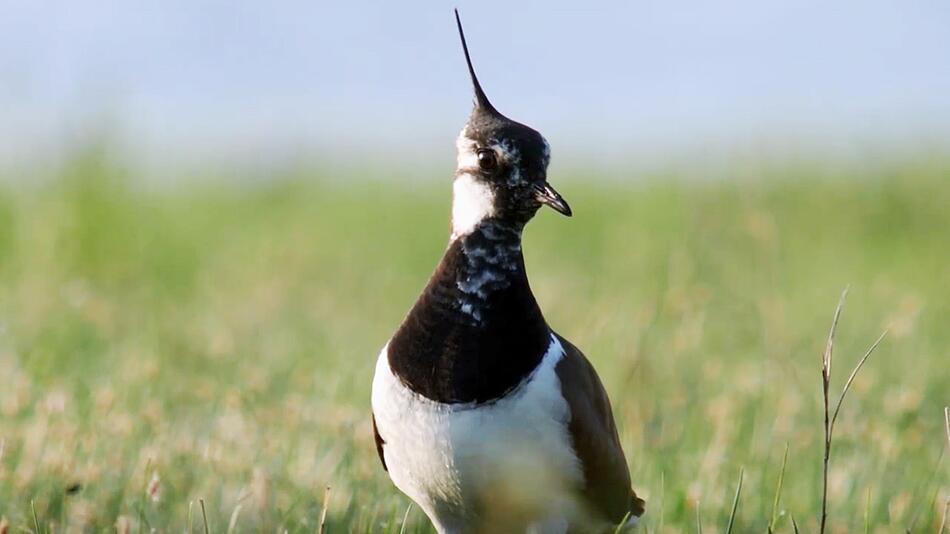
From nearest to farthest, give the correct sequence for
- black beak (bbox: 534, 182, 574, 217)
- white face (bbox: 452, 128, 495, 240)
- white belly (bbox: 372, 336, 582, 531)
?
white belly (bbox: 372, 336, 582, 531)
black beak (bbox: 534, 182, 574, 217)
white face (bbox: 452, 128, 495, 240)

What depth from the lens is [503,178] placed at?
364 cm

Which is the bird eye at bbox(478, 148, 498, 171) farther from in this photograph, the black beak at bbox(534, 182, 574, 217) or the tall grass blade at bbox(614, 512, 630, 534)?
the tall grass blade at bbox(614, 512, 630, 534)

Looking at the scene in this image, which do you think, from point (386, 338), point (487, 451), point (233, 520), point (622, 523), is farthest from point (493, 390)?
point (386, 338)

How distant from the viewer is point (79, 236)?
27.1 ft

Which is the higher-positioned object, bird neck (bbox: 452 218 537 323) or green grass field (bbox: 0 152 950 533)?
bird neck (bbox: 452 218 537 323)

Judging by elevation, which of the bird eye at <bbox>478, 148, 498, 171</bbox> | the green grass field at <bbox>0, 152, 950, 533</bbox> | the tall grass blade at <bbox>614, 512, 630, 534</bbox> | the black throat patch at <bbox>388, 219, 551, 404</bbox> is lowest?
the green grass field at <bbox>0, 152, 950, 533</bbox>

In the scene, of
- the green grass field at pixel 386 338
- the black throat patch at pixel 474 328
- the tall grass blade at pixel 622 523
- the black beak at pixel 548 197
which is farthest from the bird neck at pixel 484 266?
the green grass field at pixel 386 338

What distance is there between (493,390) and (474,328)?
183mm

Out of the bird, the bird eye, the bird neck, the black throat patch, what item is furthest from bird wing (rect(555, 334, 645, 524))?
the bird eye

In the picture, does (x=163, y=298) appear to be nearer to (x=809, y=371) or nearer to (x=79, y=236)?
(x=79, y=236)

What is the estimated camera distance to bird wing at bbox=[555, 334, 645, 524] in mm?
3602

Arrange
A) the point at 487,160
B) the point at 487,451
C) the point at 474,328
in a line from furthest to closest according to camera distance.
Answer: the point at 487,160
the point at 474,328
the point at 487,451

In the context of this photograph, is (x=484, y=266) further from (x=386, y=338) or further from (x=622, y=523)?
(x=386, y=338)

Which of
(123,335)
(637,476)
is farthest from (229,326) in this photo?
(637,476)
